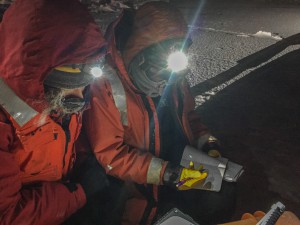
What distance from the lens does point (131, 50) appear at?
7.72ft

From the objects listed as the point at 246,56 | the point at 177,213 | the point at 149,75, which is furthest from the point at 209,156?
the point at 246,56

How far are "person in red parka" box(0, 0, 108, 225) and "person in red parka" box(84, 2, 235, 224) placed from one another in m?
0.24

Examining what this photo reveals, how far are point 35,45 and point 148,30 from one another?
88 centimetres

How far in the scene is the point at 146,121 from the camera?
97.0 inches

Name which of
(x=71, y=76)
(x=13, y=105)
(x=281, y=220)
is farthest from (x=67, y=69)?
(x=281, y=220)

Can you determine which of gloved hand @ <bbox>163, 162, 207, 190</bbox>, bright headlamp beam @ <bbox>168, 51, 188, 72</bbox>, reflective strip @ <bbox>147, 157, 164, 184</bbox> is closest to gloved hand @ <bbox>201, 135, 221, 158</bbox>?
gloved hand @ <bbox>163, 162, 207, 190</bbox>

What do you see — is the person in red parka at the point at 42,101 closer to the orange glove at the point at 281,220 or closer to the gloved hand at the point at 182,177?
the gloved hand at the point at 182,177

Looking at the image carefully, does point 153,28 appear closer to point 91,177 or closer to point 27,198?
point 91,177

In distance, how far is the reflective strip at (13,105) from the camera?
1.79 metres

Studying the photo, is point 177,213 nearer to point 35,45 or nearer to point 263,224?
point 263,224

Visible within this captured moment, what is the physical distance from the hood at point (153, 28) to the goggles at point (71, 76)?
388mm

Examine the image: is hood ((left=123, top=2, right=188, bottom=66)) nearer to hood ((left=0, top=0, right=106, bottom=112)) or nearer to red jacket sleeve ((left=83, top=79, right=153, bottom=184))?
red jacket sleeve ((left=83, top=79, right=153, bottom=184))

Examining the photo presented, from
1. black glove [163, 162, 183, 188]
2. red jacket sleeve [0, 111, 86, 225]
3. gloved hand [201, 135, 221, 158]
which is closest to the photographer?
red jacket sleeve [0, 111, 86, 225]

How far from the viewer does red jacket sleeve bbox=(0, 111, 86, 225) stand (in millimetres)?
1783
